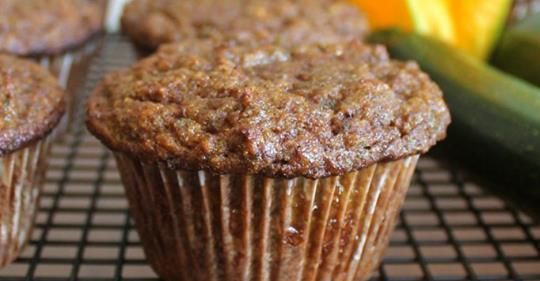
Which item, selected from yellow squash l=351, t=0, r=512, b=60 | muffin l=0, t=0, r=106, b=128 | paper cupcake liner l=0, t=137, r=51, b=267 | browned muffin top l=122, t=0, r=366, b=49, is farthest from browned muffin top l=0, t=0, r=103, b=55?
yellow squash l=351, t=0, r=512, b=60

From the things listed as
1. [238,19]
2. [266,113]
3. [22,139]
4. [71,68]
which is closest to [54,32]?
[71,68]

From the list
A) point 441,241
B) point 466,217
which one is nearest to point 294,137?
point 441,241

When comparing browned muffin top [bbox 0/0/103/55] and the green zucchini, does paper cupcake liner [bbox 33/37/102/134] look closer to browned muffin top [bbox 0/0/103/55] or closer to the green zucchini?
browned muffin top [bbox 0/0/103/55]

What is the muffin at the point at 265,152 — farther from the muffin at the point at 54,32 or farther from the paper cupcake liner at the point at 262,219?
the muffin at the point at 54,32

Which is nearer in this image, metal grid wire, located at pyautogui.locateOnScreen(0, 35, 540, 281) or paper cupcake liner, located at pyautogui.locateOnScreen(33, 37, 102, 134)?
metal grid wire, located at pyautogui.locateOnScreen(0, 35, 540, 281)

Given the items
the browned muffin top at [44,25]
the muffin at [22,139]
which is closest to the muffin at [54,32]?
the browned muffin top at [44,25]

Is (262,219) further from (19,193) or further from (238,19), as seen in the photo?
(238,19)
